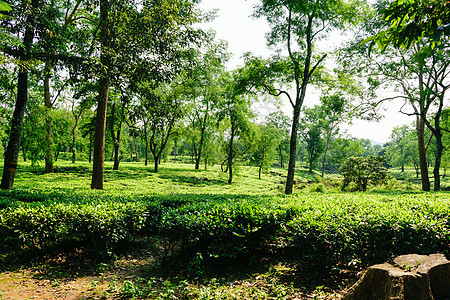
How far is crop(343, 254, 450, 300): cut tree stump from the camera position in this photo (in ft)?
8.88

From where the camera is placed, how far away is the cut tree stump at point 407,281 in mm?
2707

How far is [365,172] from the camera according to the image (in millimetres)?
21703

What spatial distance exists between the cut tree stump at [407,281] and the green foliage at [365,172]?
20.9m

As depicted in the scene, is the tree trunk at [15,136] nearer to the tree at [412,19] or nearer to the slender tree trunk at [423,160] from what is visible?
the tree at [412,19]

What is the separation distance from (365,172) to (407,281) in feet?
71.8

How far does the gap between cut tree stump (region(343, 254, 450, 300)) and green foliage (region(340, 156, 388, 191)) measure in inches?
822

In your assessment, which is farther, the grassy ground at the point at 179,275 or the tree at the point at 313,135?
the tree at the point at 313,135

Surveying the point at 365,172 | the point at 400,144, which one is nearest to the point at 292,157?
the point at 365,172

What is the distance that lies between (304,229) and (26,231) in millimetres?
5537

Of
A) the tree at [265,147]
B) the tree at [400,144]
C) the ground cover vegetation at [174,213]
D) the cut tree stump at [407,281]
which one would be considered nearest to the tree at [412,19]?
the ground cover vegetation at [174,213]

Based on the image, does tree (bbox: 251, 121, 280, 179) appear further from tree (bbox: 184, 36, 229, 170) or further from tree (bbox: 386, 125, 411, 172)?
tree (bbox: 386, 125, 411, 172)

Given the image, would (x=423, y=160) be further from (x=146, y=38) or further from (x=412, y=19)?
(x=146, y=38)

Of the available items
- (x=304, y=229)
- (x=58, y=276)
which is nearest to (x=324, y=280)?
(x=304, y=229)

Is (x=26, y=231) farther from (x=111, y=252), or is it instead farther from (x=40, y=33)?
(x=40, y=33)
